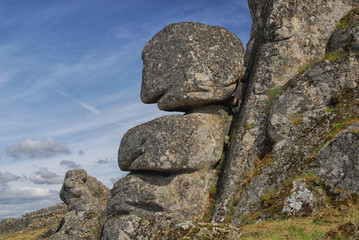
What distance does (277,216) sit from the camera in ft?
53.3

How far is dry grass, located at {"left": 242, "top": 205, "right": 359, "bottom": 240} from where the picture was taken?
43.8ft

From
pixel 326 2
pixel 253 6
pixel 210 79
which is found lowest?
pixel 210 79

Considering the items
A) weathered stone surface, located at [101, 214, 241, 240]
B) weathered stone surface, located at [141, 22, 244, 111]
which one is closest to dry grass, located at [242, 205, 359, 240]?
weathered stone surface, located at [101, 214, 241, 240]

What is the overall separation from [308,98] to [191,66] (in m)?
7.77

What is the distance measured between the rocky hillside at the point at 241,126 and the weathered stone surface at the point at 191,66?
0.24 feet

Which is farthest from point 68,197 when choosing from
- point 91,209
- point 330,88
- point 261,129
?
point 330,88

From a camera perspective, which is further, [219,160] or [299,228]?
[219,160]

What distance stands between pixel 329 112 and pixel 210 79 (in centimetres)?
815

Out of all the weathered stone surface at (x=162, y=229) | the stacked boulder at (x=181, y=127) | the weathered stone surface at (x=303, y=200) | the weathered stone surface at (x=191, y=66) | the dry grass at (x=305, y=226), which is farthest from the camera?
the weathered stone surface at (x=191, y=66)

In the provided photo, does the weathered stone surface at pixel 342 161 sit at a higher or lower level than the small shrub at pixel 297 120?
lower

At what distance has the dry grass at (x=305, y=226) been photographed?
1334 cm

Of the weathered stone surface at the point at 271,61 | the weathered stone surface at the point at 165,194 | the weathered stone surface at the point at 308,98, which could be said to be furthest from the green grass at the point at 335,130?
the weathered stone surface at the point at 165,194

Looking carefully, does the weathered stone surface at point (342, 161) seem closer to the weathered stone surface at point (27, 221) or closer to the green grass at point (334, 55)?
the green grass at point (334, 55)

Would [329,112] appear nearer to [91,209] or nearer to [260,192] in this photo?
[260,192]
